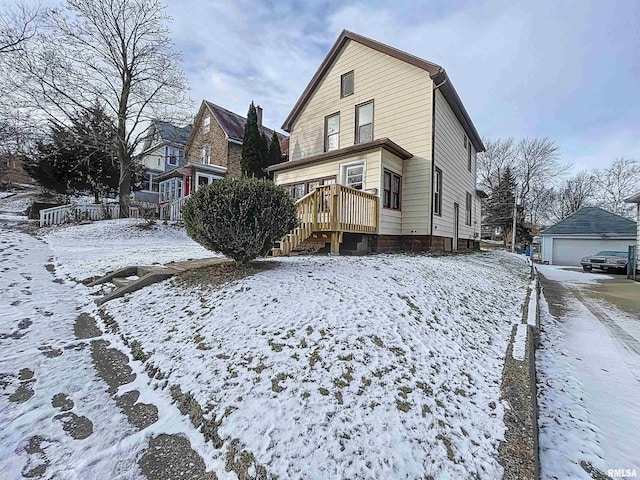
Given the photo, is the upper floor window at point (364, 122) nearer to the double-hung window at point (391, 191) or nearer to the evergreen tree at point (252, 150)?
the double-hung window at point (391, 191)

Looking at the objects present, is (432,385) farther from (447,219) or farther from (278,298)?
(447,219)

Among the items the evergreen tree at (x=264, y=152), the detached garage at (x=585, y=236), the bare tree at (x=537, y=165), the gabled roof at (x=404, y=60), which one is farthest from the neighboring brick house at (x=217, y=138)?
the bare tree at (x=537, y=165)

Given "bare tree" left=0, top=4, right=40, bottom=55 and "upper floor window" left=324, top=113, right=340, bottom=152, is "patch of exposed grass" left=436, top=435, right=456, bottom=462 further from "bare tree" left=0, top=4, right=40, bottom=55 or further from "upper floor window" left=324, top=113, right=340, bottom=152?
"bare tree" left=0, top=4, right=40, bottom=55

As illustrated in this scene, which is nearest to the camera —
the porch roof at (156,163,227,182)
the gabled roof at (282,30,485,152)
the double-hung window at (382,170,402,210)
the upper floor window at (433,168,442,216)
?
the double-hung window at (382,170,402,210)

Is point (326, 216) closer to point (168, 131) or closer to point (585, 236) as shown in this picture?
point (168, 131)

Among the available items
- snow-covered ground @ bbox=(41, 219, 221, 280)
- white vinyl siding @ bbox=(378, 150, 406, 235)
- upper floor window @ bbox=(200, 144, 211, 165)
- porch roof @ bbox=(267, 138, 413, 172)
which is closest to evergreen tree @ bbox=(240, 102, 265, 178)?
snow-covered ground @ bbox=(41, 219, 221, 280)

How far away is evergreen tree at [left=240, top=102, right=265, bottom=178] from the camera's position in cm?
1759

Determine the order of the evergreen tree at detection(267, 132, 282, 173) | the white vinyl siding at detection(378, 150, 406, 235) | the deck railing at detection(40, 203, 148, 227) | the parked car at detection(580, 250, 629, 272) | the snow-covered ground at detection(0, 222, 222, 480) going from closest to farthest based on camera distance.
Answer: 1. the snow-covered ground at detection(0, 222, 222, 480)
2. the white vinyl siding at detection(378, 150, 406, 235)
3. the deck railing at detection(40, 203, 148, 227)
4. the parked car at detection(580, 250, 629, 272)
5. the evergreen tree at detection(267, 132, 282, 173)

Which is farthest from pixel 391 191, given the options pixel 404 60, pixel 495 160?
pixel 495 160

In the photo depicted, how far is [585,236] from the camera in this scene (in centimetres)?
2236

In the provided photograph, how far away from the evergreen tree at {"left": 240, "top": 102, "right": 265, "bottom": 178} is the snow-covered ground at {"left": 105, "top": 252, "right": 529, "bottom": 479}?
13494mm

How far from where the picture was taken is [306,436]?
2.09 meters

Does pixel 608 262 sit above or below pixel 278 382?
above

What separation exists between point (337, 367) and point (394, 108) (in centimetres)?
1053
